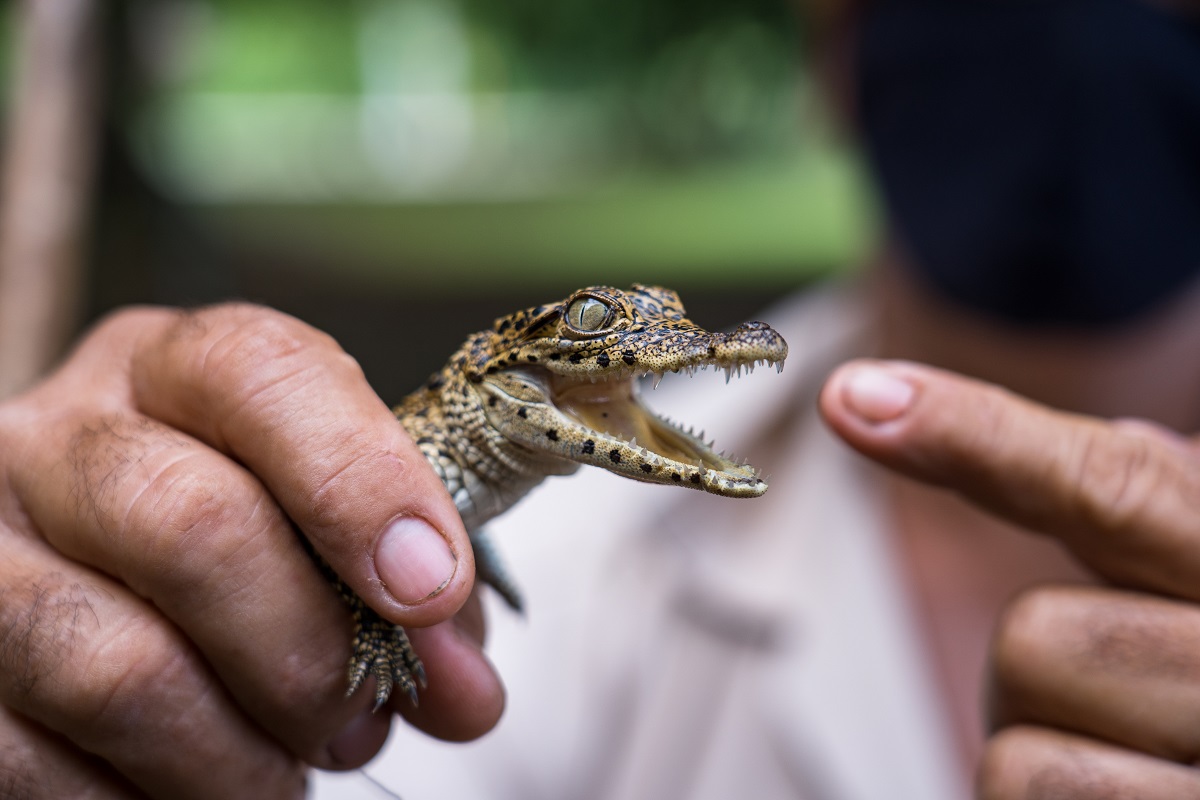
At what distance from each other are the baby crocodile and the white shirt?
970mm

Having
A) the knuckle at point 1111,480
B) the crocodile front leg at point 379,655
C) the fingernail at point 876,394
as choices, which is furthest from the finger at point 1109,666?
the crocodile front leg at point 379,655

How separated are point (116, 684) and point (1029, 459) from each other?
116cm

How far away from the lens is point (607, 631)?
262 centimetres

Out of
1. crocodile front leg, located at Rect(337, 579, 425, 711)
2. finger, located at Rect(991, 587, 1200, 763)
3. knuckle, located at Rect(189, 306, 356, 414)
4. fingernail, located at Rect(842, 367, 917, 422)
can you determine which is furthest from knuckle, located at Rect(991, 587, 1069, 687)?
knuckle, located at Rect(189, 306, 356, 414)

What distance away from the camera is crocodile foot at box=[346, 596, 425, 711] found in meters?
1.03

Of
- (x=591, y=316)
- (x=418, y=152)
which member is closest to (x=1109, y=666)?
(x=591, y=316)

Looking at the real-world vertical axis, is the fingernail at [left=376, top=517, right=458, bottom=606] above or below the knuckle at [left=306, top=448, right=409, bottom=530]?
below

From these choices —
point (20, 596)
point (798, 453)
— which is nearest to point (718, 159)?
point (798, 453)

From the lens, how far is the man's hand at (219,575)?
38.9 inches

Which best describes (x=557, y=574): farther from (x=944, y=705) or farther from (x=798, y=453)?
(x=944, y=705)

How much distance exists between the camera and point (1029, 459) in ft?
4.07

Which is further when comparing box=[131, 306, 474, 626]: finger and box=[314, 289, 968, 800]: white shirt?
box=[314, 289, 968, 800]: white shirt

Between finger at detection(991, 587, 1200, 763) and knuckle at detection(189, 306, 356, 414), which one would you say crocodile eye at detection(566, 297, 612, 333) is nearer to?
knuckle at detection(189, 306, 356, 414)

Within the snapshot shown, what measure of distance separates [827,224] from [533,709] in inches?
109
